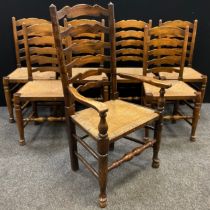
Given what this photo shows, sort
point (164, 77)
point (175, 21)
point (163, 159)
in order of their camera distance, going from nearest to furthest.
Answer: point (163, 159)
point (164, 77)
point (175, 21)

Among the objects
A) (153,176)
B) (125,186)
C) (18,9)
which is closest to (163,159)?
(153,176)

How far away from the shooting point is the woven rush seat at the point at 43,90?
192 centimetres

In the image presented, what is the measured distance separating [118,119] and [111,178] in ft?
1.59

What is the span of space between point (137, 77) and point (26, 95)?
0.93 meters

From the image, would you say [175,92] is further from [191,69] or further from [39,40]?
[39,40]

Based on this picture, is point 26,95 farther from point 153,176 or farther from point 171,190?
point 171,190

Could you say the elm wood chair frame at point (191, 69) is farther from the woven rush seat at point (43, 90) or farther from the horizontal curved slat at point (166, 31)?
the woven rush seat at point (43, 90)

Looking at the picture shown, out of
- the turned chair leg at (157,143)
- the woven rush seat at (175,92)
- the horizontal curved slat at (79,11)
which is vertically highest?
the horizontal curved slat at (79,11)

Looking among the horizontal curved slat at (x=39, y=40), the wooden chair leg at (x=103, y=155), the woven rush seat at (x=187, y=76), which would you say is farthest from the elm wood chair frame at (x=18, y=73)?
the wooden chair leg at (x=103, y=155)

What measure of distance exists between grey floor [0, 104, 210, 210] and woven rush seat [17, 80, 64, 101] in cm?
48

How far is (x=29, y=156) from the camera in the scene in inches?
76.8

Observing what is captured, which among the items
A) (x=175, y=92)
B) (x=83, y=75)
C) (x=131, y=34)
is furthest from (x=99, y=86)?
(x=131, y=34)

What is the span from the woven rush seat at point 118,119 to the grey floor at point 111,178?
0.47m

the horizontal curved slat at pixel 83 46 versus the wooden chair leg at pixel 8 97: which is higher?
the horizontal curved slat at pixel 83 46
